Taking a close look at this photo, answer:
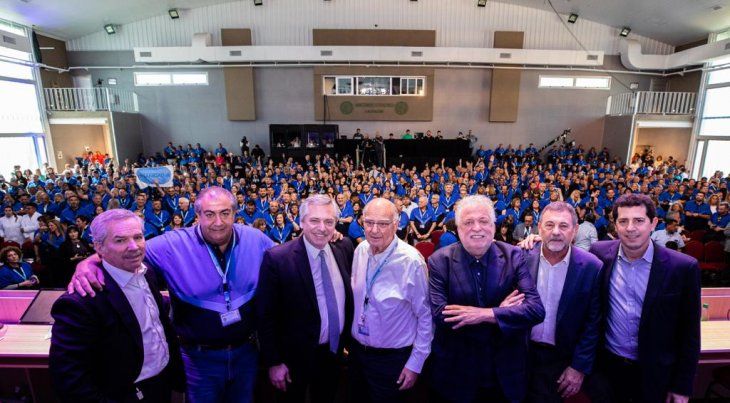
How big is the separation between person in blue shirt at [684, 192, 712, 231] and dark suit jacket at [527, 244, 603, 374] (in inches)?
308

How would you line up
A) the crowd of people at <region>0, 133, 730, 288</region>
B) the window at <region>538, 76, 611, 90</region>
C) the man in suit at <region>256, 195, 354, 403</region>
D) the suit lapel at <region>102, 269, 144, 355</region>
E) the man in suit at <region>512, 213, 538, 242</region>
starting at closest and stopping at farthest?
the suit lapel at <region>102, 269, 144, 355</region>, the man in suit at <region>256, 195, 354, 403</region>, the crowd of people at <region>0, 133, 730, 288</region>, the man in suit at <region>512, 213, 538, 242</region>, the window at <region>538, 76, 611, 90</region>

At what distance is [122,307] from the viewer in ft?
4.99

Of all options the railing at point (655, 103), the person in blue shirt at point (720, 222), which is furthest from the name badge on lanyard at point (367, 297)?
the railing at point (655, 103)

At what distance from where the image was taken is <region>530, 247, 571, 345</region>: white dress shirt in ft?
6.09

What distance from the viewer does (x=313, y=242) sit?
187 centimetres

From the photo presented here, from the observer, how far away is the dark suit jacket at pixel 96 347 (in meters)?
1.35

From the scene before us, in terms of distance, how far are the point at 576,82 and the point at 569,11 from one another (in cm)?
312

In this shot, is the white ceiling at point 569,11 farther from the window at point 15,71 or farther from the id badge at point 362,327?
the id badge at point 362,327

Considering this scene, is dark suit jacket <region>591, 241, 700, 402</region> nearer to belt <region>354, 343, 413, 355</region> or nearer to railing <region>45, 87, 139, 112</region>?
belt <region>354, 343, 413, 355</region>

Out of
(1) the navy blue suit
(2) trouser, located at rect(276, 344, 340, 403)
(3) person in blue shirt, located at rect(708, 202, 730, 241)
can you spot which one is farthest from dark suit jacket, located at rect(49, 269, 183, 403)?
(3) person in blue shirt, located at rect(708, 202, 730, 241)

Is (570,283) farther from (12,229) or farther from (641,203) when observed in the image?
(12,229)

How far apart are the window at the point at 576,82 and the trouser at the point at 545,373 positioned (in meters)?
16.8

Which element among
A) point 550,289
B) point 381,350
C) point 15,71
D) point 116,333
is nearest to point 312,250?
point 381,350

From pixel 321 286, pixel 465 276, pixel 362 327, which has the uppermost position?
pixel 465 276
